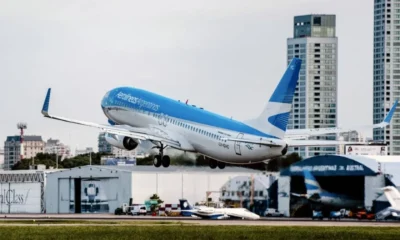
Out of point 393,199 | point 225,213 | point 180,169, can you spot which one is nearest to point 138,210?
point 225,213

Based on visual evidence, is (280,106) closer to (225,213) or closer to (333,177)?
(225,213)

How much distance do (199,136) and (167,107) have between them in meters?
5.42

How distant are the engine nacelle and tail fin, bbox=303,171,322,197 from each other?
41.0m

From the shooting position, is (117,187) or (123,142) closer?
(123,142)

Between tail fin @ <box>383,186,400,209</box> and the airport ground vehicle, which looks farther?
the airport ground vehicle

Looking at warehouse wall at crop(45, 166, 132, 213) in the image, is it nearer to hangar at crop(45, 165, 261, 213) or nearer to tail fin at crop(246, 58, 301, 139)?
hangar at crop(45, 165, 261, 213)

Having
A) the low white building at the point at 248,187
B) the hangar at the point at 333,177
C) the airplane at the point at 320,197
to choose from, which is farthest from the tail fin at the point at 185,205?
the airplane at the point at 320,197

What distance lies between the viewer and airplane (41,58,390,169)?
116938 mm

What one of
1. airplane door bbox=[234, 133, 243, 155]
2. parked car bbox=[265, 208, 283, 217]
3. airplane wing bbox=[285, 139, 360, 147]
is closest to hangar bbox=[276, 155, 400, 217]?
parked car bbox=[265, 208, 283, 217]

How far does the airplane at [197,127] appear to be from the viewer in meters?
117

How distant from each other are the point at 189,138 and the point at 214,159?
324 centimetres

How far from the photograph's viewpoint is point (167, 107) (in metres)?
128

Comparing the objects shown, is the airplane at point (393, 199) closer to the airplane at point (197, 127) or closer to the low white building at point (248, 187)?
the low white building at point (248, 187)

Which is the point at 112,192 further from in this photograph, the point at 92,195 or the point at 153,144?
the point at 153,144
